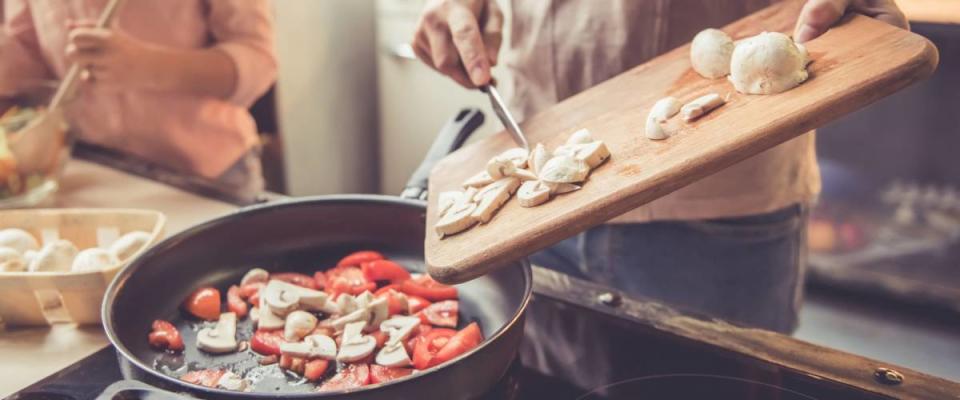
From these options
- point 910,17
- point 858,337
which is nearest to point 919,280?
point 858,337

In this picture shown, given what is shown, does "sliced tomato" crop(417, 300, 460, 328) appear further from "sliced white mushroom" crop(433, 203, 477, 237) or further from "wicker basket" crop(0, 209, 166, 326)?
"wicker basket" crop(0, 209, 166, 326)

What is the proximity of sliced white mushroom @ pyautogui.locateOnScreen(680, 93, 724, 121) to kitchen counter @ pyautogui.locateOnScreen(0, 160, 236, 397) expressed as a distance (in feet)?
2.25

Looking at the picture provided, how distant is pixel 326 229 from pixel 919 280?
1.97 metres

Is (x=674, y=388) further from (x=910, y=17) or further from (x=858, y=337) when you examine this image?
(x=858, y=337)

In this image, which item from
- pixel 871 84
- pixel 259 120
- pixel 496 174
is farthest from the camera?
pixel 259 120

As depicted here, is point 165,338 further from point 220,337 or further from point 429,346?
point 429,346

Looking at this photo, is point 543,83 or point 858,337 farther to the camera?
point 858,337

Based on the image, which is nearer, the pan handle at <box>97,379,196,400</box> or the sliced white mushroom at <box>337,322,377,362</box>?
the pan handle at <box>97,379,196,400</box>

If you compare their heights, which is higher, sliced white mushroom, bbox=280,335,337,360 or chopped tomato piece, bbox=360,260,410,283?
sliced white mushroom, bbox=280,335,337,360

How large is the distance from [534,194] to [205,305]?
1.37 ft

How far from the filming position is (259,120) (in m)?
2.88

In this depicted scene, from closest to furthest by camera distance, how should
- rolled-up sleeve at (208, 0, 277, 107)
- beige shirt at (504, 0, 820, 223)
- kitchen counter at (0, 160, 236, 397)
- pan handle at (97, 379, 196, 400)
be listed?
pan handle at (97, 379, 196, 400) < kitchen counter at (0, 160, 236, 397) < beige shirt at (504, 0, 820, 223) < rolled-up sleeve at (208, 0, 277, 107)

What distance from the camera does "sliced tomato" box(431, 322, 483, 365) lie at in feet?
2.51

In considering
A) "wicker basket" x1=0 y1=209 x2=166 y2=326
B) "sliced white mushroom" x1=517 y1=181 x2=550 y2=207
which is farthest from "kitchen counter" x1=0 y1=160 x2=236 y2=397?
"sliced white mushroom" x1=517 y1=181 x2=550 y2=207
